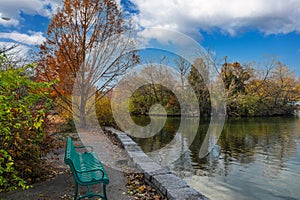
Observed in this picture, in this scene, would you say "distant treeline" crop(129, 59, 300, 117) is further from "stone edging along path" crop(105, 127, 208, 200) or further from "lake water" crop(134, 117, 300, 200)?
"stone edging along path" crop(105, 127, 208, 200)

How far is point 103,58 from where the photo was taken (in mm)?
10555

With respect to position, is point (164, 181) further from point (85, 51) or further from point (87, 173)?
point (85, 51)

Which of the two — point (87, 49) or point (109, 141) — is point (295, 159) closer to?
point (109, 141)

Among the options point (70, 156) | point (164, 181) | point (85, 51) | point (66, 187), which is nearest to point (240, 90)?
point (85, 51)

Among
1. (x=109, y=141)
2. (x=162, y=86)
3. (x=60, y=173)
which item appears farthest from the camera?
(x=162, y=86)

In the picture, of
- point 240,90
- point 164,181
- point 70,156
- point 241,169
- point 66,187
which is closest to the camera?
point 70,156

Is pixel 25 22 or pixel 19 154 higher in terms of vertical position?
pixel 25 22

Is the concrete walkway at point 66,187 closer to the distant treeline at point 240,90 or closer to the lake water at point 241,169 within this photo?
the lake water at point 241,169

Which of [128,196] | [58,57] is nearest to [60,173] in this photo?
[128,196]

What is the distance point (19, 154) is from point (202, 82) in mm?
21158

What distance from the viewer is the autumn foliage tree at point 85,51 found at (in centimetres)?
980

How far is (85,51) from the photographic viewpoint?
1005 cm

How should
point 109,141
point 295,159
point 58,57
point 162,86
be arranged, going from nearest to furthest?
point 295,159 → point 109,141 → point 58,57 → point 162,86

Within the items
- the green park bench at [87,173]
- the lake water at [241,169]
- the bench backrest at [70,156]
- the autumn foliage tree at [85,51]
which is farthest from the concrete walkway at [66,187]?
the autumn foliage tree at [85,51]
